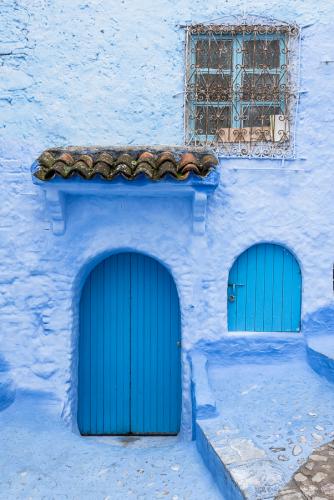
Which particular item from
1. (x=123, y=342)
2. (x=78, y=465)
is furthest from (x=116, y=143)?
(x=78, y=465)

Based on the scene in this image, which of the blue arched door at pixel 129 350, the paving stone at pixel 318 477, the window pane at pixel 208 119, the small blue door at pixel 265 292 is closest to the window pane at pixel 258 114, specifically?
the window pane at pixel 208 119

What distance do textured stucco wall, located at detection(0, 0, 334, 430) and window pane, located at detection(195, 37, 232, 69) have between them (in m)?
0.24

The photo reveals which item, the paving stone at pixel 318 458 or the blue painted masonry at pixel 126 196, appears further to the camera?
the blue painted masonry at pixel 126 196

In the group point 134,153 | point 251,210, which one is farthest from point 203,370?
point 134,153

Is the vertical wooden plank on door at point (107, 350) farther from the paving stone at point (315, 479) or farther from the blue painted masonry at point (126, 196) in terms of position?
the paving stone at point (315, 479)

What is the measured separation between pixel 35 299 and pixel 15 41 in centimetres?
295

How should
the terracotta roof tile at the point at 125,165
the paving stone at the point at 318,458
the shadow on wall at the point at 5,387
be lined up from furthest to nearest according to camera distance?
the shadow on wall at the point at 5,387 < the terracotta roof tile at the point at 125,165 < the paving stone at the point at 318,458

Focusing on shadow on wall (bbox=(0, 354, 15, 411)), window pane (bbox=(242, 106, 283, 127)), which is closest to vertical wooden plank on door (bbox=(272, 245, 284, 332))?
window pane (bbox=(242, 106, 283, 127))

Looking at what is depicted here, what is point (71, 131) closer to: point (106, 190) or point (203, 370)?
point (106, 190)

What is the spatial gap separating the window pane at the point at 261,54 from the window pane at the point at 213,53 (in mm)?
196

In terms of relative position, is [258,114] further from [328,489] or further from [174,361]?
[328,489]

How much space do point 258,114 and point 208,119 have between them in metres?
0.59

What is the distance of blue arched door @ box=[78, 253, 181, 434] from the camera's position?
514 centimetres

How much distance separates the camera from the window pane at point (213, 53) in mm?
4902
